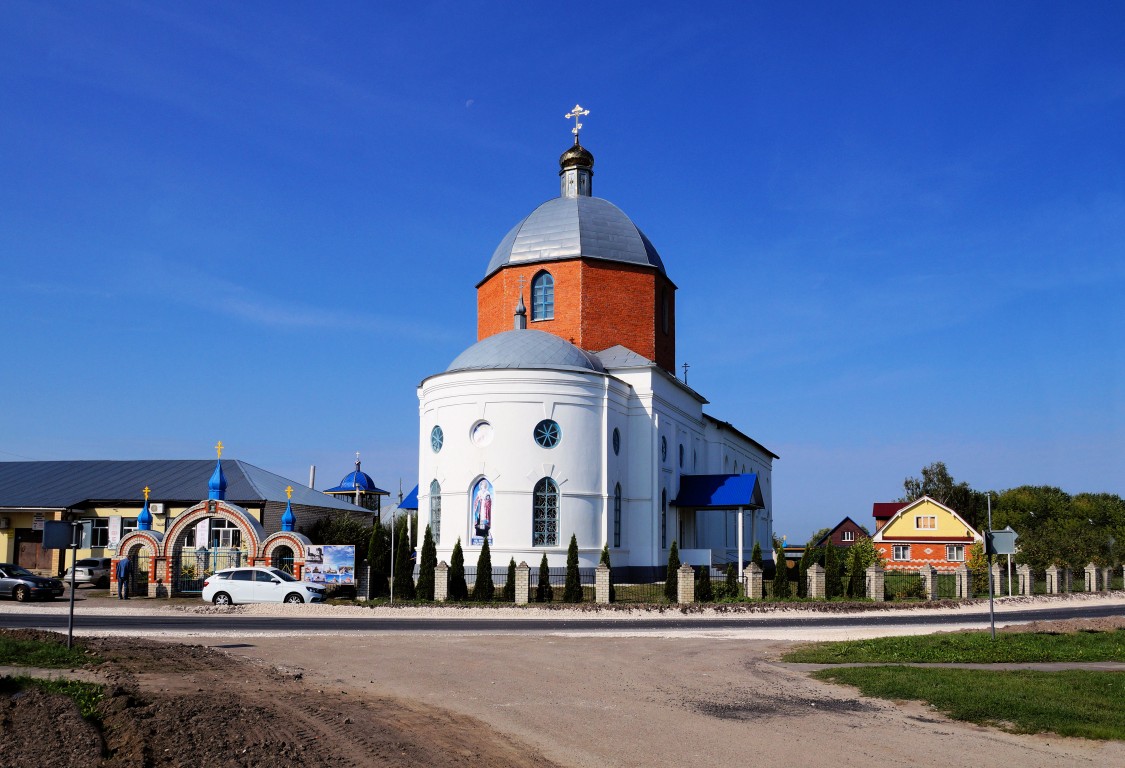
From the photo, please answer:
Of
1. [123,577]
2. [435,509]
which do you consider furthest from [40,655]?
[435,509]

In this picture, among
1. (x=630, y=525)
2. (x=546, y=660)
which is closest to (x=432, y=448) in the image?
(x=630, y=525)

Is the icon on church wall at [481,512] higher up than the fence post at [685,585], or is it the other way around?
the icon on church wall at [481,512]

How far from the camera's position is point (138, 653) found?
14258mm

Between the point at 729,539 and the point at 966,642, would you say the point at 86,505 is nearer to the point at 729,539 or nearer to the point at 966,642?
the point at 729,539

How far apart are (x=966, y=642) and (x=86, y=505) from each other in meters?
40.4

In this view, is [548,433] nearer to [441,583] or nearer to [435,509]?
[435,509]

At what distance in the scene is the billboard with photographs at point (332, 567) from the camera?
30.4 meters

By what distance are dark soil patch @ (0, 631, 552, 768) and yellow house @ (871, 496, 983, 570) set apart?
55418mm

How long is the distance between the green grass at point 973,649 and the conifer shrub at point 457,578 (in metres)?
14.4

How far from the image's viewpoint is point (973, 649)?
1617 cm

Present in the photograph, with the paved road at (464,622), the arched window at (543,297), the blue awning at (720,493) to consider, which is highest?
the arched window at (543,297)

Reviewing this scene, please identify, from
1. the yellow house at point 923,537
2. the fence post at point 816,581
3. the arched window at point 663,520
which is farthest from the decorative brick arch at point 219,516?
the yellow house at point 923,537

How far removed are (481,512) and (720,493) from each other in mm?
11013

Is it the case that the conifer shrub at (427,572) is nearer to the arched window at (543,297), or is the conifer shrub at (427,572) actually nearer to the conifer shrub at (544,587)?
the conifer shrub at (544,587)
